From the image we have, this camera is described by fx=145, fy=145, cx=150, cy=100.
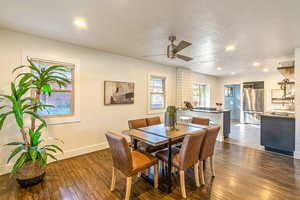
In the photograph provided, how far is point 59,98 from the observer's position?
3.32 metres

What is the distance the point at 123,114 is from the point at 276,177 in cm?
365

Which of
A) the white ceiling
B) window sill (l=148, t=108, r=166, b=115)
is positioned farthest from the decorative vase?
window sill (l=148, t=108, r=166, b=115)

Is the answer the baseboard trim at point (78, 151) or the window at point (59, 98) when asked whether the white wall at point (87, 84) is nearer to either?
the baseboard trim at point (78, 151)

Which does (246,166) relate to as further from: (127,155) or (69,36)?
(69,36)

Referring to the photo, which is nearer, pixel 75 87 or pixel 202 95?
pixel 75 87

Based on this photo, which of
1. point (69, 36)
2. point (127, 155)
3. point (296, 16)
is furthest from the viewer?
point (69, 36)

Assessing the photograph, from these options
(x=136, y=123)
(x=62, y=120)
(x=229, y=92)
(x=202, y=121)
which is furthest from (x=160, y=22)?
(x=229, y=92)

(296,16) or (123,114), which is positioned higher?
(296,16)

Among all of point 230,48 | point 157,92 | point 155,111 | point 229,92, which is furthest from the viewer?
point 229,92

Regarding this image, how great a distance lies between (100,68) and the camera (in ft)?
12.7

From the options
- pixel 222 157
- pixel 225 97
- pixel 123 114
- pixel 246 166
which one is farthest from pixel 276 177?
pixel 225 97

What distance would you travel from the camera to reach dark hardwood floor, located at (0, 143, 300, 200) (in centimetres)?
209

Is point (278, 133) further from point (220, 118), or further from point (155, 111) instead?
point (155, 111)

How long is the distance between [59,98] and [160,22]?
274 centimetres
